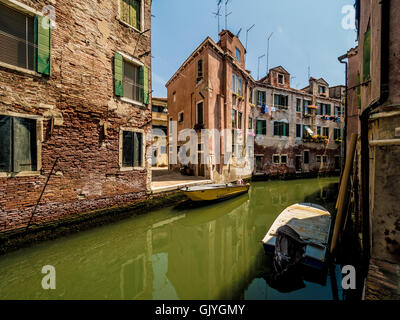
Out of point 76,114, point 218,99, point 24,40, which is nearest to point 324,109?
point 218,99

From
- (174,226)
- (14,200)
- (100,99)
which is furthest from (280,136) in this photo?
(14,200)

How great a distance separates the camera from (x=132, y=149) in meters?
7.88

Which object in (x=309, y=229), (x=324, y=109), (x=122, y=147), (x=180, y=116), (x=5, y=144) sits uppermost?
(x=324, y=109)

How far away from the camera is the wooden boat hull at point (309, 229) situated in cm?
373

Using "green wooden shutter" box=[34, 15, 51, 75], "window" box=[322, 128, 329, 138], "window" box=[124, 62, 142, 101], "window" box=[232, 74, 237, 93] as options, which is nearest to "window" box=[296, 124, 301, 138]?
"window" box=[322, 128, 329, 138]

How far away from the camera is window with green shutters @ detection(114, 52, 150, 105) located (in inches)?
283

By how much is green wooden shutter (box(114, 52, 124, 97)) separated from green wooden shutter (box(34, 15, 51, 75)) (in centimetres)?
208

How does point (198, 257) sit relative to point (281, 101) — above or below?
below

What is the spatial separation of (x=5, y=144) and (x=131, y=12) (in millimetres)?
7311

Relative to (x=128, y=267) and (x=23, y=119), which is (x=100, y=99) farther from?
(x=128, y=267)

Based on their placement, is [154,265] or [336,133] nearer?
[154,265]

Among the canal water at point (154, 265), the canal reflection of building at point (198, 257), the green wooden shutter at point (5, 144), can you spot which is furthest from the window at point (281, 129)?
the green wooden shutter at point (5, 144)

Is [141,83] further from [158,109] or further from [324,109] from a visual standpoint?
[324,109]

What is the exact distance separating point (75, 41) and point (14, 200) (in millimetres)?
5492
